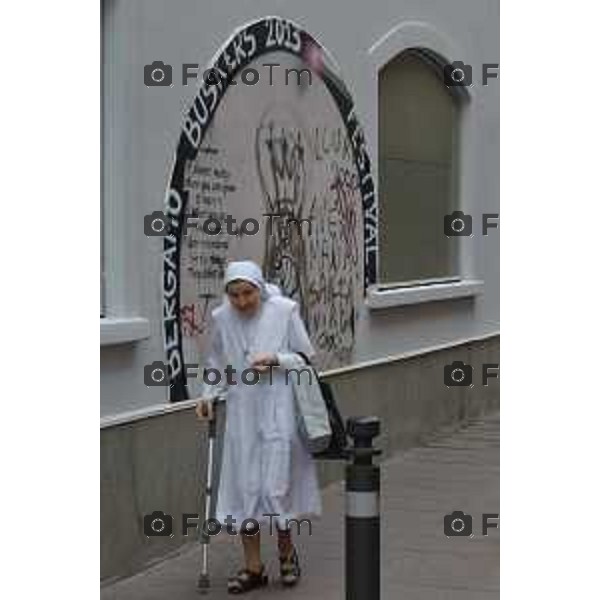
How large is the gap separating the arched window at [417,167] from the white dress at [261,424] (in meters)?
4.86

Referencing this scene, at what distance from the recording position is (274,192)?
9109mm

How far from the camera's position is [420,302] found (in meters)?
11.9

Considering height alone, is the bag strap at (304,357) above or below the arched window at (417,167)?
below

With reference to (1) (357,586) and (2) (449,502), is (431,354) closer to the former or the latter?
(2) (449,502)

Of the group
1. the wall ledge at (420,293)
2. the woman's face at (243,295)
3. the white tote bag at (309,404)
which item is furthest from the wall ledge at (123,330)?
the wall ledge at (420,293)

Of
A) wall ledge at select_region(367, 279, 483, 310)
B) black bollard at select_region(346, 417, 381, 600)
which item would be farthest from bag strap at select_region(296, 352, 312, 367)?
wall ledge at select_region(367, 279, 483, 310)

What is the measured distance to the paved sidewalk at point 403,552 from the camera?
682cm

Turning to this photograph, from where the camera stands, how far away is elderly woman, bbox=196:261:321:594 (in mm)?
6559

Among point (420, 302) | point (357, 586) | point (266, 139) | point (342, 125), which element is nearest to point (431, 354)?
point (420, 302)

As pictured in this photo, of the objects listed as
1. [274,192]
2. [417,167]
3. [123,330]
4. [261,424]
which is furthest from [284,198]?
[417,167]

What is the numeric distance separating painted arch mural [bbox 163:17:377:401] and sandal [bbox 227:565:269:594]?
4.32ft

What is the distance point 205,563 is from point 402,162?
5.94 metres

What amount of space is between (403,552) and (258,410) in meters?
1.59

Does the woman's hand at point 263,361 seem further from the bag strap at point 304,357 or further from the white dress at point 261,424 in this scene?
the bag strap at point 304,357
